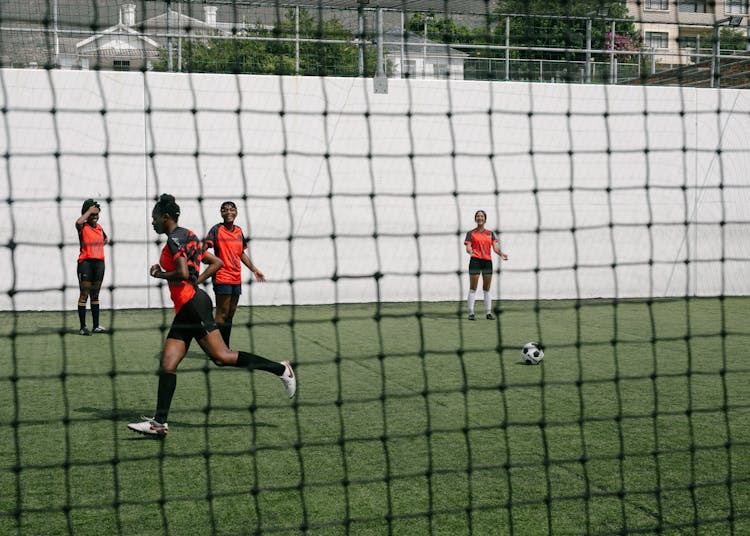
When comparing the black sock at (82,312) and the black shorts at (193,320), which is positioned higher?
the black shorts at (193,320)

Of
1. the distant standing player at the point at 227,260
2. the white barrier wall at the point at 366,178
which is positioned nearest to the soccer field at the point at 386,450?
the distant standing player at the point at 227,260

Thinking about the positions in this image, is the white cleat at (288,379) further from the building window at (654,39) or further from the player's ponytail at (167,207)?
the building window at (654,39)

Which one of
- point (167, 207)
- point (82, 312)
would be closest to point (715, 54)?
point (167, 207)

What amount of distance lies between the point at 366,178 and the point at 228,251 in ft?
24.9

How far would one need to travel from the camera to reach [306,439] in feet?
20.3

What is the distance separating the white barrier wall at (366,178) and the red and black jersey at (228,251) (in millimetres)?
5163

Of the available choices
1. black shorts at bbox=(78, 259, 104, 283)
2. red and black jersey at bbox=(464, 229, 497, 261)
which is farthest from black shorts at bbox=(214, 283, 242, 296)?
red and black jersey at bbox=(464, 229, 497, 261)

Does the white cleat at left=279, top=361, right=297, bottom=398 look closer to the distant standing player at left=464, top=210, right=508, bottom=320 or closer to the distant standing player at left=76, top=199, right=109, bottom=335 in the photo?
the distant standing player at left=76, top=199, right=109, bottom=335

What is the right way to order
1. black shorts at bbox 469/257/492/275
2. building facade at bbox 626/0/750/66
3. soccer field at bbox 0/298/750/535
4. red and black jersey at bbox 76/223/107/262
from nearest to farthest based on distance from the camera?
soccer field at bbox 0/298/750/535 < building facade at bbox 626/0/750/66 < red and black jersey at bbox 76/223/107/262 < black shorts at bbox 469/257/492/275

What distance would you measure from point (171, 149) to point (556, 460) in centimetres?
1125

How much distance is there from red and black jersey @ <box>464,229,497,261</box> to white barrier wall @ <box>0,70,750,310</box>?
0.71 meters

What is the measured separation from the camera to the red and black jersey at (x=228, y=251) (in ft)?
30.9

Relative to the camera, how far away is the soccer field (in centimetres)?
460

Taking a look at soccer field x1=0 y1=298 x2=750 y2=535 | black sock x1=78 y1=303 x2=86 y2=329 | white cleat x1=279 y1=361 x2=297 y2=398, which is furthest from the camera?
black sock x1=78 y1=303 x2=86 y2=329
